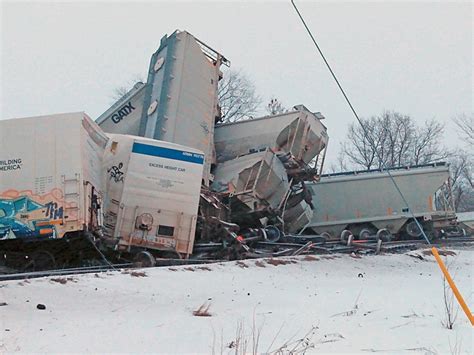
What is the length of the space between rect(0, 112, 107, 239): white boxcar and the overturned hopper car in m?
10.6

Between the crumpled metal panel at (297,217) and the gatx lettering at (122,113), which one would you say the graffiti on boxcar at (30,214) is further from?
the crumpled metal panel at (297,217)

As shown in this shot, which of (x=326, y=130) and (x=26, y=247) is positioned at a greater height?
(x=326, y=130)

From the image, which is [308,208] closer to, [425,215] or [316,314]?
[425,215]

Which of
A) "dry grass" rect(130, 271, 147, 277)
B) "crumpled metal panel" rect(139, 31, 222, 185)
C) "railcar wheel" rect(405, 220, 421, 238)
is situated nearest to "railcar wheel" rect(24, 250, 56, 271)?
"dry grass" rect(130, 271, 147, 277)

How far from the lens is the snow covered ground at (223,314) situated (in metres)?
4.09

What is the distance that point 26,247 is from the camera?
31.8 feet

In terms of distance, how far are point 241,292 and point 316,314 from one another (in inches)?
60.2

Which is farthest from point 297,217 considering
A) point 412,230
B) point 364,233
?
point 412,230

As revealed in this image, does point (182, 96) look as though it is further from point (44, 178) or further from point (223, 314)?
point (223, 314)

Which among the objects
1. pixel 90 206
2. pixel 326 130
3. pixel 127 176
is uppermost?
pixel 326 130

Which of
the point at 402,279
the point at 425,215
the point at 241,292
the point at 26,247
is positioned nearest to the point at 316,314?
the point at 241,292

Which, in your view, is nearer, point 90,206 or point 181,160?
point 90,206

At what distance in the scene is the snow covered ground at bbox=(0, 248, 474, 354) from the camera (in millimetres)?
4086

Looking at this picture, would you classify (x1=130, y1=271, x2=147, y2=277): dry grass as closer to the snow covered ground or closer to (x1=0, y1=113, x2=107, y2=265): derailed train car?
the snow covered ground
